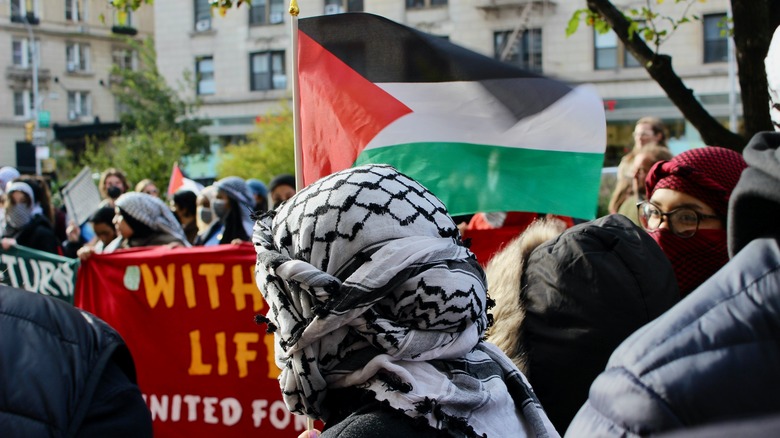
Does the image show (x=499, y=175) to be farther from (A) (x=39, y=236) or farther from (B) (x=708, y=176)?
(A) (x=39, y=236)

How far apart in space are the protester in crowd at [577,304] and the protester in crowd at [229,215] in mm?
4893

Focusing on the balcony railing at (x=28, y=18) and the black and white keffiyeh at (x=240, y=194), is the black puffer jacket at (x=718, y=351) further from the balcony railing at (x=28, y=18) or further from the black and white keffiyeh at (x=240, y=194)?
the balcony railing at (x=28, y=18)

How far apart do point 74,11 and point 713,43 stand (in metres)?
44.5

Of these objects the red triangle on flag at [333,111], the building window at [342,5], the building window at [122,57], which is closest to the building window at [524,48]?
the building window at [342,5]

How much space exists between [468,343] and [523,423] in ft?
0.90

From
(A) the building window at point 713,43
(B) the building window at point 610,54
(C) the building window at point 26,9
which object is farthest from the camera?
(C) the building window at point 26,9

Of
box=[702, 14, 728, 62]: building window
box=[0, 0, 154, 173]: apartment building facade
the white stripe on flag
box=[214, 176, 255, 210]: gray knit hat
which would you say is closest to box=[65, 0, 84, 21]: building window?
box=[0, 0, 154, 173]: apartment building facade

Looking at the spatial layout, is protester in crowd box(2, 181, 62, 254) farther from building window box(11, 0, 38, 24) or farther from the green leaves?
building window box(11, 0, 38, 24)

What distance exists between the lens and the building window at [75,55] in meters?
63.1

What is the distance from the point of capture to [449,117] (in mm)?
4090

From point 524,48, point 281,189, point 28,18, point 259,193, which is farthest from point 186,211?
point 28,18

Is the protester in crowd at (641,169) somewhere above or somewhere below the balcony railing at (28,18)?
below

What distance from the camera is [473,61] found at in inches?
162

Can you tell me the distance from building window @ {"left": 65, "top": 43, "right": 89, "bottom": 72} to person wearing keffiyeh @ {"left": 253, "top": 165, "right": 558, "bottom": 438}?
213 feet
